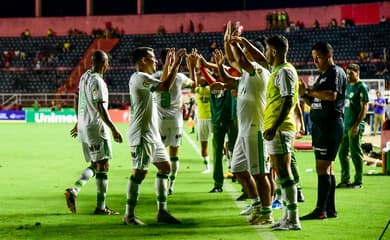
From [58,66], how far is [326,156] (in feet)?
158

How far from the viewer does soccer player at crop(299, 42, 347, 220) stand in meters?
9.37

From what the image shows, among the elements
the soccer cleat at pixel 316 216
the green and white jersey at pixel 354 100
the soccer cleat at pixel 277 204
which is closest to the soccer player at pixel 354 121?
the green and white jersey at pixel 354 100

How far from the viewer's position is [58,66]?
183 ft

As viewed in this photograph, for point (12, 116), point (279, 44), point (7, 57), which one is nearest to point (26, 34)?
point (7, 57)

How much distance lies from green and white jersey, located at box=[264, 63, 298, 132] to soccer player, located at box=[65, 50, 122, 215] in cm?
226

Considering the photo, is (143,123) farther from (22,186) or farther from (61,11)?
(61,11)

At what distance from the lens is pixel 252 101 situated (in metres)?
8.88

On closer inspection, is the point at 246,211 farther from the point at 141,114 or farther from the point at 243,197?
the point at 141,114

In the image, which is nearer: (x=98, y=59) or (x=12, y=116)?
(x=98, y=59)

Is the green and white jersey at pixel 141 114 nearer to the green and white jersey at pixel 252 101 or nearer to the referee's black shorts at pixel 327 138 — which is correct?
the green and white jersey at pixel 252 101

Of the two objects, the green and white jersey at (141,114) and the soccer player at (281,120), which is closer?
the soccer player at (281,120)

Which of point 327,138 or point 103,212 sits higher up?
point 327,138

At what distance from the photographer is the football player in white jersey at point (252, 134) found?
8.66 m

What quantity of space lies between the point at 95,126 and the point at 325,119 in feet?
10.0
